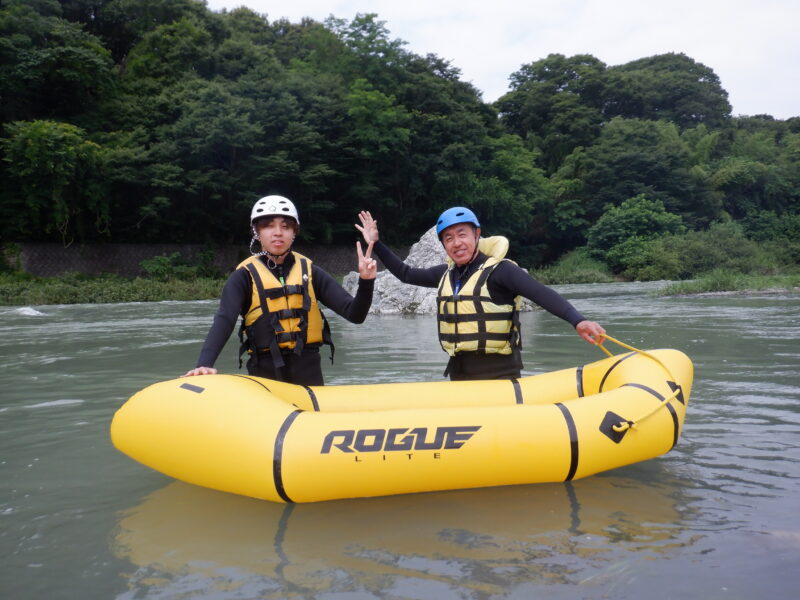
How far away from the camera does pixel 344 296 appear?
10.9 feet

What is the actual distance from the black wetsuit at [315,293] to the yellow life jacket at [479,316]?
1.37 feet

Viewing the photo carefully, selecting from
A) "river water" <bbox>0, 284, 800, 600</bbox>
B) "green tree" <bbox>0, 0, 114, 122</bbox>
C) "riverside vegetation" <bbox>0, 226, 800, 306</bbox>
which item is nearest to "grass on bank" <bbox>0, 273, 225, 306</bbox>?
"riverside vegetation" <bbox>0, 226, 800, 306</bbox>

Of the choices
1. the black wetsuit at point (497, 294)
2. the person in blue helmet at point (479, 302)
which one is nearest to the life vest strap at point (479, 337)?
the person in blue helmet at point (479, 302)

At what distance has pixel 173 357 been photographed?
7.28 meters

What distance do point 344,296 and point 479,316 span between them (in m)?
0.66

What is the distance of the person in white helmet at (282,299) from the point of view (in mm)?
3193

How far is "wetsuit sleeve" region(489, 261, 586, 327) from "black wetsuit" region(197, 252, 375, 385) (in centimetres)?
61

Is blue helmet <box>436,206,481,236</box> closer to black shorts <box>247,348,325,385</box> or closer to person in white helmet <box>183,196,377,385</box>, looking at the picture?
person in white helmet <box>183,196,377,385</box>

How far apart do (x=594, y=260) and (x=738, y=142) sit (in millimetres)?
18073

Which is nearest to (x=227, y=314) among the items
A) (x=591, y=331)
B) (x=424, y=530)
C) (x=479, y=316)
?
(x=479, y=316)

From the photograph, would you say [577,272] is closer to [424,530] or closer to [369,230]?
[369,230]

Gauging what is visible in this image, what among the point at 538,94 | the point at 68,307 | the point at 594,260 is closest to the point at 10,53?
the point at 68,307

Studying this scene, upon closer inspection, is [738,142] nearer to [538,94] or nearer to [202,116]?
[538,94]

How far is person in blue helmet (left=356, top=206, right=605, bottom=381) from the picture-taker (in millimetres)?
3309
